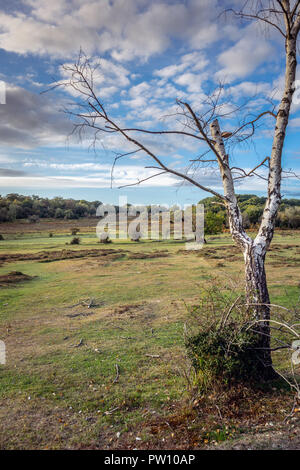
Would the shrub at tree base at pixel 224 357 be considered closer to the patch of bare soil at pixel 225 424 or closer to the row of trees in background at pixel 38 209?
the patch of bare soil at pixel 225 424

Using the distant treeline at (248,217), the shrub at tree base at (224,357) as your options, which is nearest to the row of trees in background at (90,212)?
the distant treeline at (248,217)

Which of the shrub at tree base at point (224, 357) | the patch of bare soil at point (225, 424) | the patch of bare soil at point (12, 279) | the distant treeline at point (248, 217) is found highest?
the distant treeline at point (248, 217)

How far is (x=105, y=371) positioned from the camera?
5.77m

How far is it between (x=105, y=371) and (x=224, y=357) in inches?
110

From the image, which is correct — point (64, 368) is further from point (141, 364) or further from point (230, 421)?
point (230, 421)

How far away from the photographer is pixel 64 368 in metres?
5.98

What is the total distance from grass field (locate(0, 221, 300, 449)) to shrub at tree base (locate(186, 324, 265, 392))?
0.39 metres

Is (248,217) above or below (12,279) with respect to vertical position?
above

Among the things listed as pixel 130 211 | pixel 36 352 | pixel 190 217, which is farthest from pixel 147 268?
pixel 130 211

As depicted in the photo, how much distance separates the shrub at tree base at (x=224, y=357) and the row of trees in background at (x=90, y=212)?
27367 mm

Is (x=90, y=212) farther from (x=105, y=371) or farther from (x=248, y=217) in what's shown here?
(x=105, y=371)

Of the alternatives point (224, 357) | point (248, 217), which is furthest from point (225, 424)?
point (248, 217)

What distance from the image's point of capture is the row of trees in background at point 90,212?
133ft

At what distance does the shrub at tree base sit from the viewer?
168 inches
